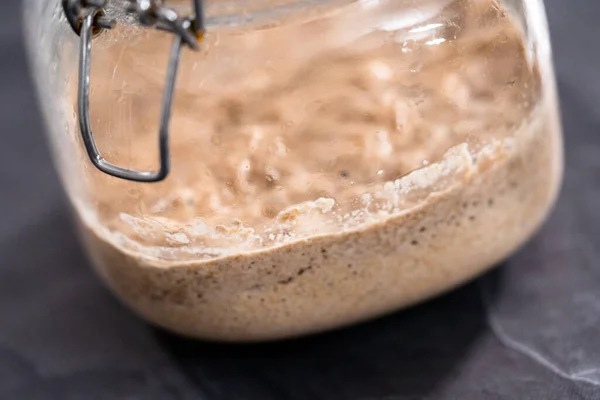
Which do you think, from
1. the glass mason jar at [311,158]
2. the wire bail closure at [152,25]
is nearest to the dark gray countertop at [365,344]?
the glass mason jar at [311,158]

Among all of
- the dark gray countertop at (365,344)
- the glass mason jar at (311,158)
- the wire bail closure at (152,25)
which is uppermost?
the wire bail closure at (152,25)

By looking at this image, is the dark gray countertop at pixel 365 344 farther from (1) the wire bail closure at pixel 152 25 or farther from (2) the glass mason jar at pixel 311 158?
(1) the wire bail closure at pixel 152 25

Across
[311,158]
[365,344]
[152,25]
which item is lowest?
[365,344]

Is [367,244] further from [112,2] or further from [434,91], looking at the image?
[112,2]

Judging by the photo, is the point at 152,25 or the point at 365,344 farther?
the point at 365,344

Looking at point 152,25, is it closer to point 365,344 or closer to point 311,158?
point 311,158

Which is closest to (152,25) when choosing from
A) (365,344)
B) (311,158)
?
(311,158)
